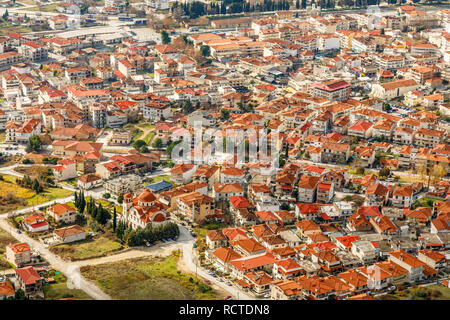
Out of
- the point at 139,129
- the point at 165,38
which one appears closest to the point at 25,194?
the point at 139,129

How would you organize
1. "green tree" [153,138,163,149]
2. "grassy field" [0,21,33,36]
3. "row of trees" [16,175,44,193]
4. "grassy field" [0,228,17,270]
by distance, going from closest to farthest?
"grassy field" [0,228,17,270] < "row of trees" [16,175,44,193] < "green tree" [153,138,163,149] < "grassy field" [0,21,33,36]

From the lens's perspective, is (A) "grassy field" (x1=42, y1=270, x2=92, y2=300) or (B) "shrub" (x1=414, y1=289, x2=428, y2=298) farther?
(B) "shrub" (x1=414, y1=289, x2=428, y2=298)

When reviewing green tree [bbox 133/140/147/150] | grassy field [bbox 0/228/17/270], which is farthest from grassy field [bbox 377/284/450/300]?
green tree [bbox 133/140/147/150]

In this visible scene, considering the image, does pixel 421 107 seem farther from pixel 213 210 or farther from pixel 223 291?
pixel 223 291

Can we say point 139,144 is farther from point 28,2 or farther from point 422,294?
point 28,2

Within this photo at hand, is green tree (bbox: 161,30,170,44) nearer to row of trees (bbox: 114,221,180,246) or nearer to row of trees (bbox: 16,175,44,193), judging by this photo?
row of trees (bbox: 16,175,44,193)

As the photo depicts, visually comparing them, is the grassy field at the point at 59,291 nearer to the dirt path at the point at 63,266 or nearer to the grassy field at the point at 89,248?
the dirt path at the point at 63,266

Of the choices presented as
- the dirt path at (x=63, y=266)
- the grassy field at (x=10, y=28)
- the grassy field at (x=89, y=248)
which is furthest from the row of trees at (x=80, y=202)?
the grassy field at (x=10, y=28)
